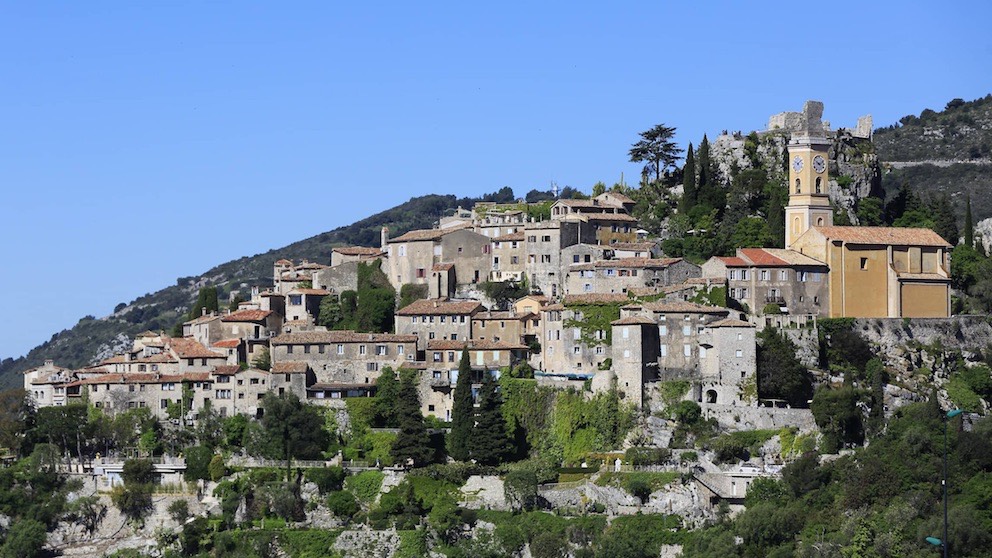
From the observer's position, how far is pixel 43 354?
191 m

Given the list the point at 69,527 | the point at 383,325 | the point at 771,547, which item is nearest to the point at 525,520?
the point at 771,547

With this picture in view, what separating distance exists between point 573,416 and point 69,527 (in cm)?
2423

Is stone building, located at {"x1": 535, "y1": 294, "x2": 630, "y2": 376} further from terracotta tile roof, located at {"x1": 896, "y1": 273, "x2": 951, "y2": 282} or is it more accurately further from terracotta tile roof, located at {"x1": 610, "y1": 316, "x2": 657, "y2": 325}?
terracotta tile roof, located at {"x1": 896, "y1": 273, "x2": 951, "y2": 282}

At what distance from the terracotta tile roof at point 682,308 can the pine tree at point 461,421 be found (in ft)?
28.5

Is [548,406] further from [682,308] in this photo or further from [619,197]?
[619,197]

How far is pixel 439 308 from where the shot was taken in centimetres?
8219

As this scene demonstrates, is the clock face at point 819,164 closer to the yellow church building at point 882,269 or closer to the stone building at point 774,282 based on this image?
the yellow church building at point 882,269

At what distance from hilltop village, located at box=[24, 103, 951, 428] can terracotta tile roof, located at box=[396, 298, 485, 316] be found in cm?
12

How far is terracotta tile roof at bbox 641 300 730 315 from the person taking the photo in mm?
75125

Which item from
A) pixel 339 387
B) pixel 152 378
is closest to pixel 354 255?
pixel 339 387

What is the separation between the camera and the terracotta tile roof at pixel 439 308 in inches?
3221

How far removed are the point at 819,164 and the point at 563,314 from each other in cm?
1643

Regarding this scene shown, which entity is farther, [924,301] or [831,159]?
[831,159]

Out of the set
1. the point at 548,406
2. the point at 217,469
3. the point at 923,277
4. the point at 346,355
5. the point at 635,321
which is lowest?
the point at 217,469
